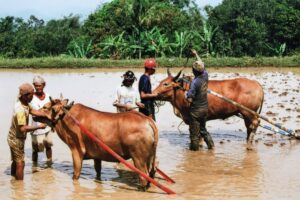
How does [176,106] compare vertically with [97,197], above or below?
above

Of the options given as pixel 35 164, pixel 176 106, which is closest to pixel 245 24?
pixel 176 106

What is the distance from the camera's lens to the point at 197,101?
9.75m

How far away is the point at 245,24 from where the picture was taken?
3941 centimetres

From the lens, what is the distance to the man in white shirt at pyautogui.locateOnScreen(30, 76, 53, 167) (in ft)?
27.2

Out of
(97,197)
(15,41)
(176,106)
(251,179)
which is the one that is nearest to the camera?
(97,197)

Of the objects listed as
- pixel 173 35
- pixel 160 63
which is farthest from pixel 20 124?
pixel 173 35

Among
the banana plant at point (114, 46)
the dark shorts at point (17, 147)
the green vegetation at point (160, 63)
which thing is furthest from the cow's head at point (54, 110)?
the banana plant at point (114, 46)

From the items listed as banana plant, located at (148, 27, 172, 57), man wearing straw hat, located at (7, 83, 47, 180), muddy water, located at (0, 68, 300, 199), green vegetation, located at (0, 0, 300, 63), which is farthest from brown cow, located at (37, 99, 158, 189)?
banana plant, located at (148, 27, 172, 57)

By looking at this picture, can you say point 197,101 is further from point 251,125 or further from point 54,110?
point 54,110

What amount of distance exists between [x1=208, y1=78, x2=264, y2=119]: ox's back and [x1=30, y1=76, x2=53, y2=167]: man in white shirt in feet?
11.8

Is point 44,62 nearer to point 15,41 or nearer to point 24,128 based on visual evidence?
point 15,41

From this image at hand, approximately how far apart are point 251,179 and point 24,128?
350cm

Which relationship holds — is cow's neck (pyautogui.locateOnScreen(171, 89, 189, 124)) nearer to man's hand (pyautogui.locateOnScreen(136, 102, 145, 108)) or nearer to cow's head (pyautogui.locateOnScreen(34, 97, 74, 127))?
man's hand (pyautogui.locateOnScreen(136, 102, 145, 108))

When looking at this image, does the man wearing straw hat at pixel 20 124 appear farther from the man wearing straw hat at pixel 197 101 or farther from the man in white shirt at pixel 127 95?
the man wearing straw hat at pixel 197 101
